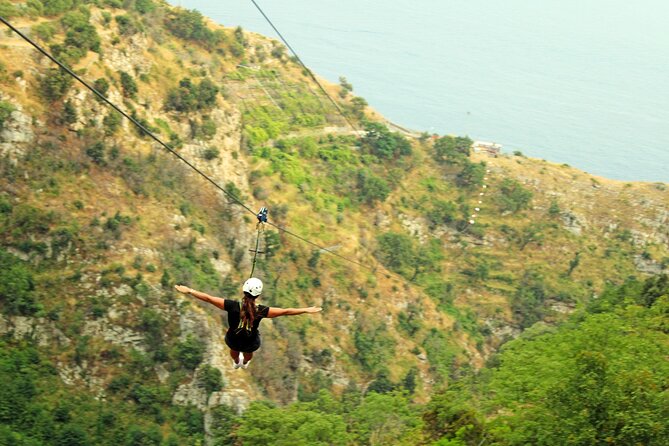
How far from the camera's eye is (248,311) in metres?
12.4

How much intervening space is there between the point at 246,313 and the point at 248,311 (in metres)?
0.06

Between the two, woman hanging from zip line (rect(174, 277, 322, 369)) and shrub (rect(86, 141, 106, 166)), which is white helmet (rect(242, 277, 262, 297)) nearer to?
woman hanging from zip line (rect(174, 277, 322, 369))

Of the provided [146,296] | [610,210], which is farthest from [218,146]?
[610,210]

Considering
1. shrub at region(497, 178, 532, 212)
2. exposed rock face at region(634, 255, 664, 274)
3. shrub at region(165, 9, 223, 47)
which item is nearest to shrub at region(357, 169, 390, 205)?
shrub at region(497, 178, 532, 212)

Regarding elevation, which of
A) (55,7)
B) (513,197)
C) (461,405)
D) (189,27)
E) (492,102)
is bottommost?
(461,405)

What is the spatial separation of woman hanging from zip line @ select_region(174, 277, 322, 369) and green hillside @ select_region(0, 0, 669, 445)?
5.67m

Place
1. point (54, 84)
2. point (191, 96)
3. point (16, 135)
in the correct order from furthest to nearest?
point (191, 96) < point (54, 84) < point (16, 135)

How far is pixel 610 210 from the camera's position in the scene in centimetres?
7838

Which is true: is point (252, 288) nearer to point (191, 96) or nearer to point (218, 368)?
point (218, 368)

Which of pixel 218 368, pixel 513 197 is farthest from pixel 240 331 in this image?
pixel 513 197

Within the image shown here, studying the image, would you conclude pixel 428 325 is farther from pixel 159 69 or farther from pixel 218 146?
pixel 159 69

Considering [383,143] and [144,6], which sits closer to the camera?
[144,6]

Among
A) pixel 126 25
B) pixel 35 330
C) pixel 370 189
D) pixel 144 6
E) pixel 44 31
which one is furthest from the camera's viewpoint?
pixel 370 189

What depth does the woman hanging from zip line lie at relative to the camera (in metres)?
12.1
